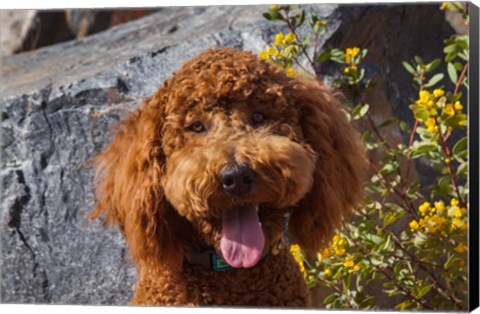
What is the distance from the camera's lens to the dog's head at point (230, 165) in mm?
2713

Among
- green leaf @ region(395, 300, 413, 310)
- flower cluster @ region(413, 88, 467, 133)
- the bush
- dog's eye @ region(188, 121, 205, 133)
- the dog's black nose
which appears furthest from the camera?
green leaf @ region(395, 300, 413, 310)

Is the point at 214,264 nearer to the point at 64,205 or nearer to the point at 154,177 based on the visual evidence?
the point at 154,177

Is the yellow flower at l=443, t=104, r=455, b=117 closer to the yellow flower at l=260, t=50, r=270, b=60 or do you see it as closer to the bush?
the bush

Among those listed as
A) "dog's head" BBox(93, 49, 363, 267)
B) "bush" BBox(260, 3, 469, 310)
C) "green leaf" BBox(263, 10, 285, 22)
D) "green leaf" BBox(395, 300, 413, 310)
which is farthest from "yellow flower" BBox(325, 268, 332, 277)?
"green leaf" BBox(263, 10, 285, 22)

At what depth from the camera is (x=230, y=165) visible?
2650 millimetres

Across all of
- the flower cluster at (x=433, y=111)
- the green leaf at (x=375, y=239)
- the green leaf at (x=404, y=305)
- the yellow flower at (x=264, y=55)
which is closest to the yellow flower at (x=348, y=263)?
the green leaf at (x=375, y=239)

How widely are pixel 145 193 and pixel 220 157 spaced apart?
1.12 feet

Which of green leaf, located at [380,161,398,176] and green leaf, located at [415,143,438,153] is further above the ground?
green leaf, located at [415,143,438,153]

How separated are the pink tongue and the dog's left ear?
0.86 ft

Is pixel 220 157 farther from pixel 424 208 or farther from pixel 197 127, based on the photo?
pixel 424 208

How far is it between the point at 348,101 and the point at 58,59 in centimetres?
147

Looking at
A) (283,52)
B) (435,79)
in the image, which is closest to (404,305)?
(435,79)

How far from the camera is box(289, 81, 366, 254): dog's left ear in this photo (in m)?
2.96

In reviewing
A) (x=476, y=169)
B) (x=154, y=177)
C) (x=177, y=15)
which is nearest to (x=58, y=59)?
(x=177, y=15)
